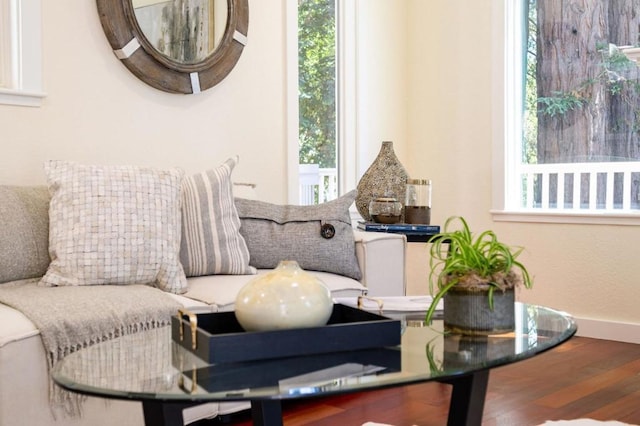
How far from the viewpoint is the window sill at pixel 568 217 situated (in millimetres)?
3945

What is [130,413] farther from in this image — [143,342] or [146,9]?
[146,9]

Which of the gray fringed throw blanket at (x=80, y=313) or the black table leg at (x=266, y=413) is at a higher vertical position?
the gray fringed throw blanket at (x=80, y=313)

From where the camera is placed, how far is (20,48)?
289 cm

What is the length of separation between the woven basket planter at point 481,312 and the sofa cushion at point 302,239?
4.53 ft

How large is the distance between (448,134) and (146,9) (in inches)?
83.4

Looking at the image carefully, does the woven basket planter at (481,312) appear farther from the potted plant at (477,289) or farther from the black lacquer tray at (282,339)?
the black lacquer tray at (282,339)

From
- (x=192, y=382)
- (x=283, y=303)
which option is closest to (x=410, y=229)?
(x=283, y=303)

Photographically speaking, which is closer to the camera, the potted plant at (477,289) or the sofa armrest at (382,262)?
the potted plant at (477,289)

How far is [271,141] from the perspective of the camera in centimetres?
393

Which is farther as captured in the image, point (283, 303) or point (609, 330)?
point (609, 330)

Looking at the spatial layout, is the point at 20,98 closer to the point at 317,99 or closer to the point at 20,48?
the point at 20,48

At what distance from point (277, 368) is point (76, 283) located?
1320 millimetres

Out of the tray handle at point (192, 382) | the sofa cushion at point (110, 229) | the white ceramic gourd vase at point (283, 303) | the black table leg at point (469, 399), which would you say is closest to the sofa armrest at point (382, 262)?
the sofa cushion at point (110, 229)

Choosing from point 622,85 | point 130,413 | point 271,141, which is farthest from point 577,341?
point 130,413
